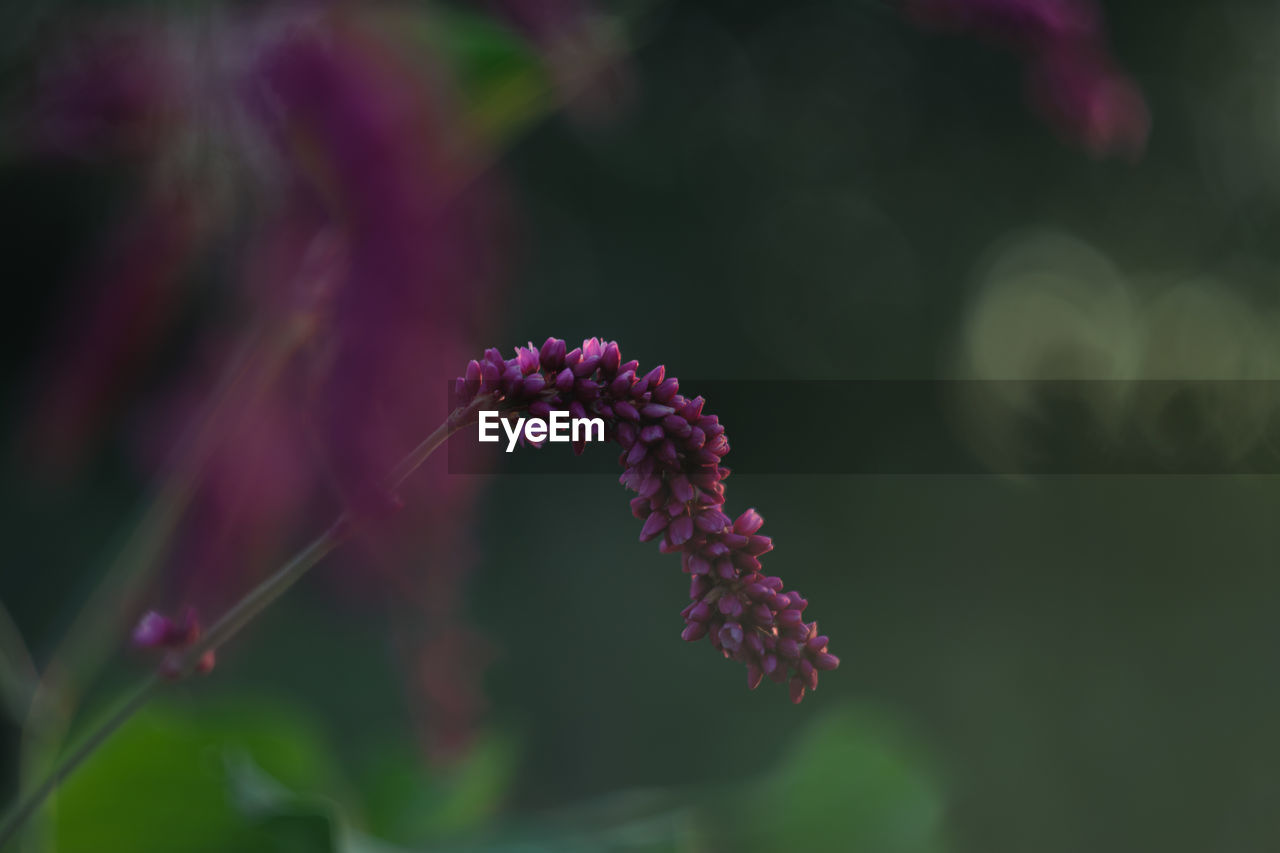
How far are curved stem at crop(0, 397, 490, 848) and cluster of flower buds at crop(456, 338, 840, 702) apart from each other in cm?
2

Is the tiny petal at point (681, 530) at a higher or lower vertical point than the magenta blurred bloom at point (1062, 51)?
lower

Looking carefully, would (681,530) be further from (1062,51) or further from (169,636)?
(1062,51)

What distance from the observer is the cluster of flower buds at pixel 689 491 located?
0.32 metres

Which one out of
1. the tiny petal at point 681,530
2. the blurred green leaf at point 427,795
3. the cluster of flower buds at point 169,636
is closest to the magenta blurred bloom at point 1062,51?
the tiny petal at point 681,530

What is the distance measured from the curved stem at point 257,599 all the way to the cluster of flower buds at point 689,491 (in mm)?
18

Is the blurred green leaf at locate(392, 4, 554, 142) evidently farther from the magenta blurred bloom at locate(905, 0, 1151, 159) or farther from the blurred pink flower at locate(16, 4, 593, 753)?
the magenta blurred bloom at locate(905, 0, 1151, 159)

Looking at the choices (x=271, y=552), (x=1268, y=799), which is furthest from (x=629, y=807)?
(x=1268, y=799)

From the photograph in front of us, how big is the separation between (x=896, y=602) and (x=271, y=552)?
8.65 feet

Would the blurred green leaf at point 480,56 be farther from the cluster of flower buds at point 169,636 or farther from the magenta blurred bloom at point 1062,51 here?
the cluster of flower buds at point 169,636

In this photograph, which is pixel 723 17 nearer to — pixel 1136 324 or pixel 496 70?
pixel 1136 324

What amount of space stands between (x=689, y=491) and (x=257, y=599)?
0.13 metres

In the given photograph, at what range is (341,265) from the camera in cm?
47

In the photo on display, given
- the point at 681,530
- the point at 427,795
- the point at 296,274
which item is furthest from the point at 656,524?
the point at 427,795

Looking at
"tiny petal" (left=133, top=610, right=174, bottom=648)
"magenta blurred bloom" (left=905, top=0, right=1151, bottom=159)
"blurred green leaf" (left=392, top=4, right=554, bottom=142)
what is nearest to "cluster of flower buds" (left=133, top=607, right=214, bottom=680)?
"tiny petal" (left=133, top=610, right=174, bottom=648)
